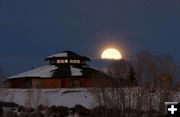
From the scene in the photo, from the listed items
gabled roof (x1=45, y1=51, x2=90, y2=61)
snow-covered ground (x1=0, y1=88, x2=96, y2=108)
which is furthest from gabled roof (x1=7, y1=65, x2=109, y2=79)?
snow-covered ground (x1=0, y1=88, x2=96, y2=108)

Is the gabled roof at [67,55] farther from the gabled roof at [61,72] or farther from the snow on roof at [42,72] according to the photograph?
the gabled roof at [61,72]

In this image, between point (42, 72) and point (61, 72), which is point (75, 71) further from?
point (42, 72)

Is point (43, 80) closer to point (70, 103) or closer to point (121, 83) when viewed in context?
point (70, 103)

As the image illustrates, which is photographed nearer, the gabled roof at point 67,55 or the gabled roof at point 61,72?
the gabled roof at point 61,72

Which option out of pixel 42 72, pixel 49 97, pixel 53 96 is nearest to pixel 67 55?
pixel 42 72

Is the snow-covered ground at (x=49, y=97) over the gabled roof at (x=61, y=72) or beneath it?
beneath

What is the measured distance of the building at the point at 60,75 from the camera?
59.5 meters

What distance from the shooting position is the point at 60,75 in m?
59.9

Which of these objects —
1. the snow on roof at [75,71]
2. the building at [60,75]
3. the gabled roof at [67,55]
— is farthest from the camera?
the gabled roof at [67,55]

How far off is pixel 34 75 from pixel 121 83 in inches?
1128

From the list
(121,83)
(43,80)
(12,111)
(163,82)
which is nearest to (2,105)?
(12,111)

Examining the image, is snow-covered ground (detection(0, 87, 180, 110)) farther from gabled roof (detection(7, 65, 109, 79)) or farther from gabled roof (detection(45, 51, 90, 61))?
gabled roof (detection(45, 51, 90, 61))

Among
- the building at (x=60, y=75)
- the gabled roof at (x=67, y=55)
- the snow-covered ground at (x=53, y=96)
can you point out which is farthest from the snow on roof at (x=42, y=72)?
the snow-covered ground at (x=53, y=96)

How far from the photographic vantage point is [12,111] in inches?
1385
